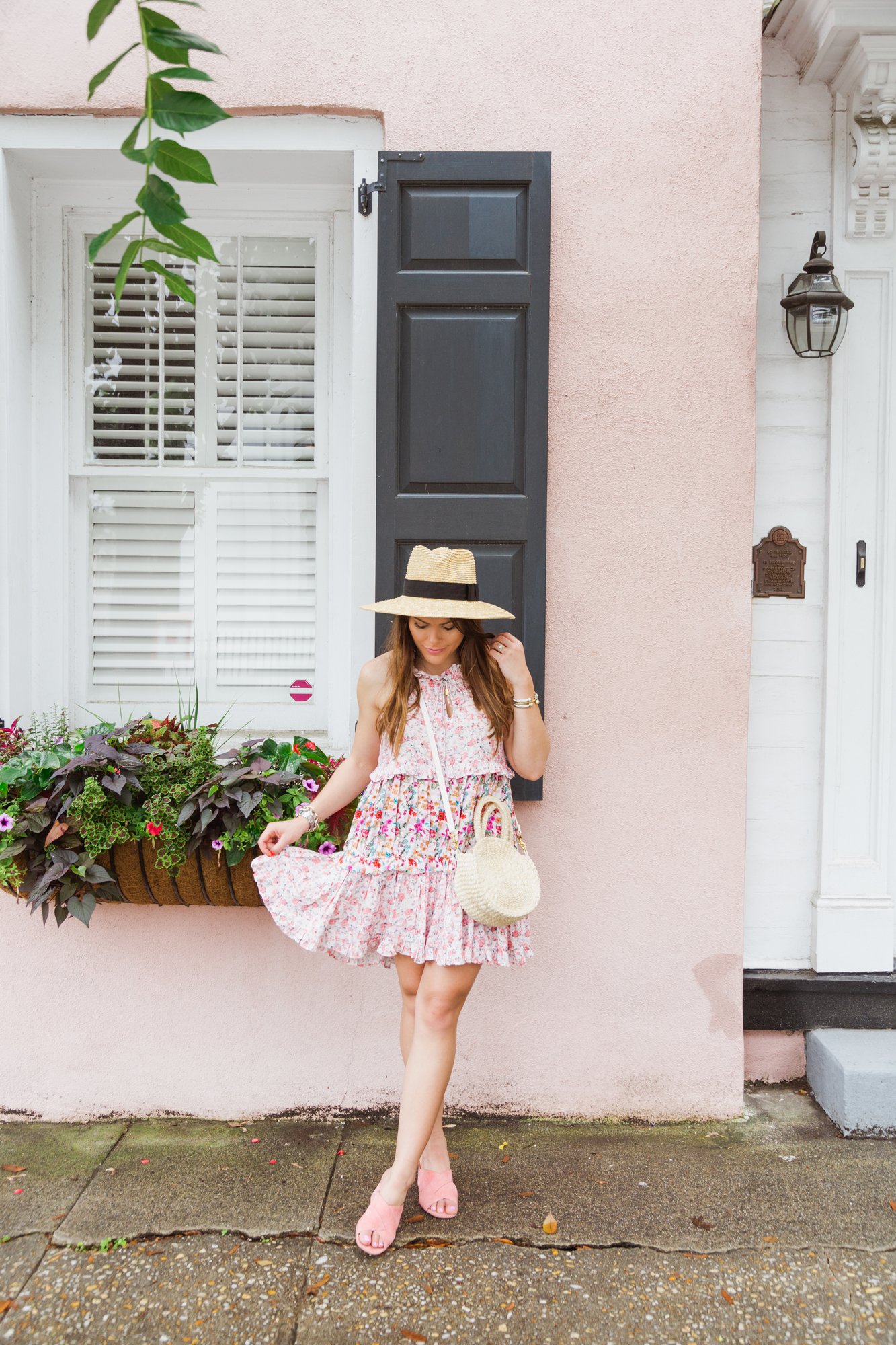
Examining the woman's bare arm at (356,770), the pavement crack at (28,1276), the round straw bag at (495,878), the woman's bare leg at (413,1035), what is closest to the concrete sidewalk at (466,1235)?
the pavement crack at (28,1276)

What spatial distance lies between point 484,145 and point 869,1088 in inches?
129

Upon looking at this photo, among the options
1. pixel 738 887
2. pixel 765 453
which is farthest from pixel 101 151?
pixel 738 887

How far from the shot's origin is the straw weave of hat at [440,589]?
2.37 meters

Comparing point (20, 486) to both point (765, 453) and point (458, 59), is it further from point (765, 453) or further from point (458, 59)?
point (765, 453)

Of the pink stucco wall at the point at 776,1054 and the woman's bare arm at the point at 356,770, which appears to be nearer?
the woman's bare arm at the point at 356,770

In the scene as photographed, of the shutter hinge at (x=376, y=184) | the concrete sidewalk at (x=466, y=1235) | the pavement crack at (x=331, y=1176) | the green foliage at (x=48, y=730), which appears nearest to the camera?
the concrete sidewalk at (x=466, y=1235)

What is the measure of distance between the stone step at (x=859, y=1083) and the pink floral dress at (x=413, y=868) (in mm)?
1277

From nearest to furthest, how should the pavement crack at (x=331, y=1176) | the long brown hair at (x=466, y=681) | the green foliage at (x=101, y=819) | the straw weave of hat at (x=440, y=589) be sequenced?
the straw weave of hat at (x=440, y=589)
the long brown hair at (x=466, y=681)
the pavement crack at (x=331, y=1176)
the green foliage at (x=101, y=819)

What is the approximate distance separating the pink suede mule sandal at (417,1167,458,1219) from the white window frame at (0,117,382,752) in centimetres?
138

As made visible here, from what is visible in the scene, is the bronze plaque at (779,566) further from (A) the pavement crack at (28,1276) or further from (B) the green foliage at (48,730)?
(A) the pavement crack at (28,1276)

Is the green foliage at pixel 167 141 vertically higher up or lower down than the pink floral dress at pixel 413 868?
higher up

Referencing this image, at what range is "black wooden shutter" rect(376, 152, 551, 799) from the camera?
9.61ft

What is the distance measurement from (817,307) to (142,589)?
2539 millimetres

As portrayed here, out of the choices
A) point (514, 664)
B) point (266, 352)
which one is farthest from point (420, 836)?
point (266, 352)
